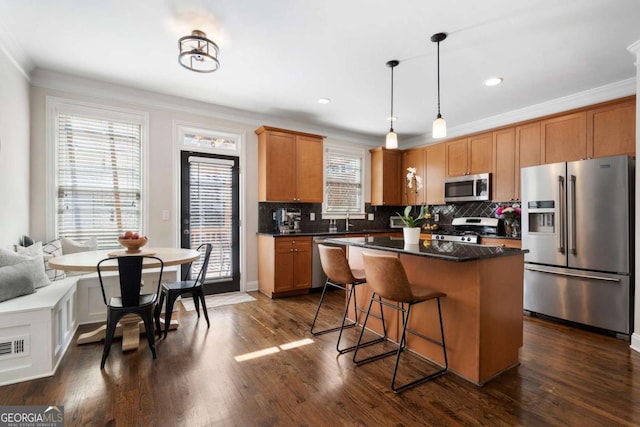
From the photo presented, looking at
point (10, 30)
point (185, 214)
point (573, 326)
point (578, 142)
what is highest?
point (10, 30)

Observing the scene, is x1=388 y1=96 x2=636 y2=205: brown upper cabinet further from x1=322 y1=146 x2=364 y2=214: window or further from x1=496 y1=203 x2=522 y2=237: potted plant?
x1=322 y1=146 x2=364 y2=214: window

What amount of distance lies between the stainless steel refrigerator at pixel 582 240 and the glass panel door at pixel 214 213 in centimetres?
383

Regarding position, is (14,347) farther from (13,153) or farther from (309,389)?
(309,389)

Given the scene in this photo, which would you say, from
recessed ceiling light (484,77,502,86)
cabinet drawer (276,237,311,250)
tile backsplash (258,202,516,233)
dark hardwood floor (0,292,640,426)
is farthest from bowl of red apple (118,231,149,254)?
recessed ceiling light (484,77,502,86)

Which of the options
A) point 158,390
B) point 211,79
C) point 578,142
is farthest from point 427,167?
point 158,390

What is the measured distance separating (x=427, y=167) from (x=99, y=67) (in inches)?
190

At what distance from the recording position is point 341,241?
10.4 feet

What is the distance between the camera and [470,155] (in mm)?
4816

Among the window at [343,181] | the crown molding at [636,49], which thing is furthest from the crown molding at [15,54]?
the crown molding at [636,49]

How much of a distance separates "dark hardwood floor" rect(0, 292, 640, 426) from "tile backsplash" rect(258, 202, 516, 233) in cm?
223

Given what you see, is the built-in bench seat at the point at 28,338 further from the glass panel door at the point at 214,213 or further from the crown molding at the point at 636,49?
the crown molding at the point at 636,49

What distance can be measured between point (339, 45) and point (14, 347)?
3.39m

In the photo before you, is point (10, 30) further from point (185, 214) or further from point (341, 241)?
point (341, 241)

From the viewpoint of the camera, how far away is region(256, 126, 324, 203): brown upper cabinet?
452cm
